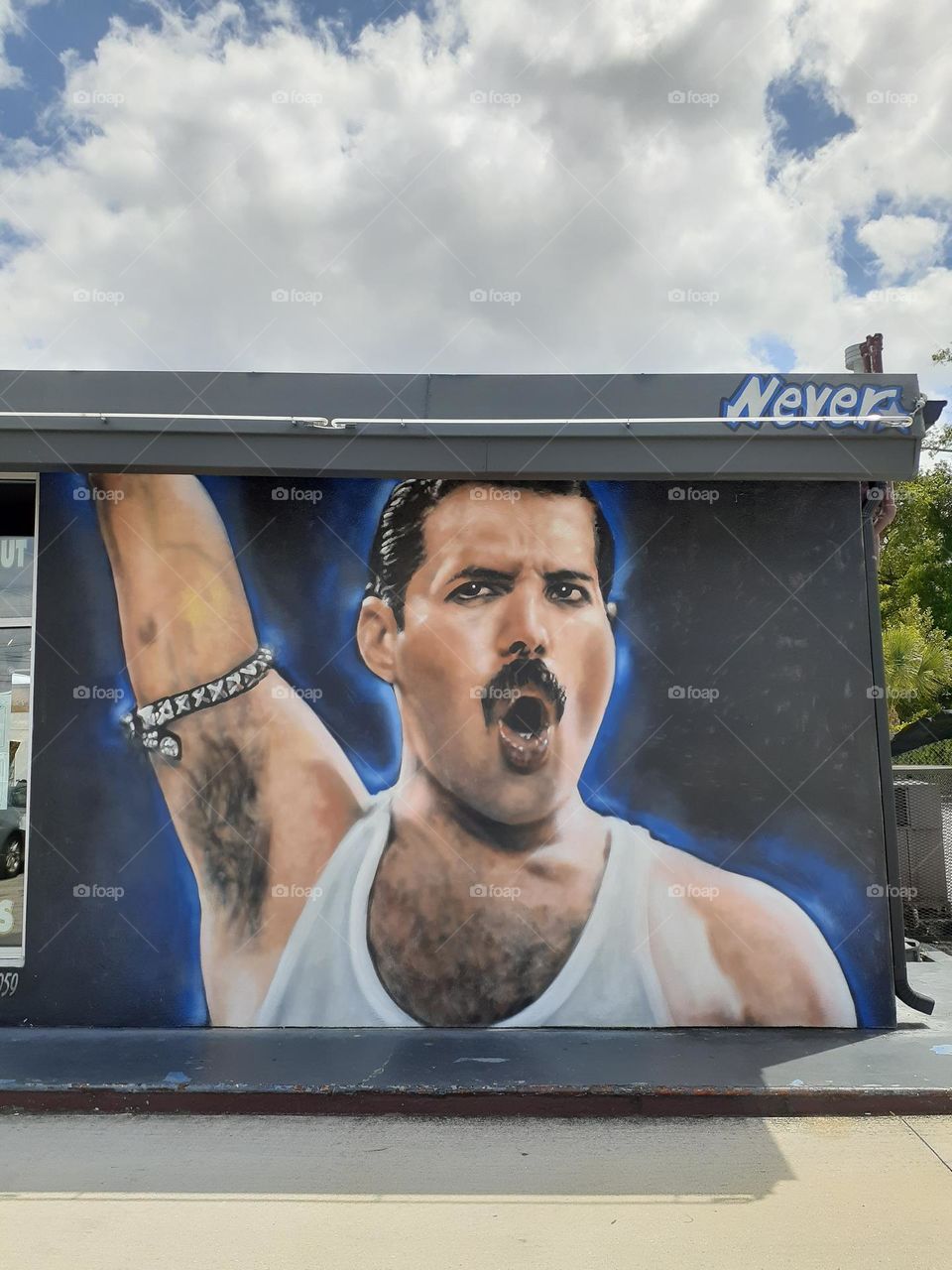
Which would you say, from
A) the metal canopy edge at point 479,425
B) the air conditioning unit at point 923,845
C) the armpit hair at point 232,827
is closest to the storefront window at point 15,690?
the metal canopy edge at point 479,425

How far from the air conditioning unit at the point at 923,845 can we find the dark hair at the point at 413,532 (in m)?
4.46

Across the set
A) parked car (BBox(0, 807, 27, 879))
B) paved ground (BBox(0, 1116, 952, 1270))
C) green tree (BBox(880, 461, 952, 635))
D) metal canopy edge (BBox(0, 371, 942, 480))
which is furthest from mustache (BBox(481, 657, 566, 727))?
green tree (BBox(880, 461, 952, 635))

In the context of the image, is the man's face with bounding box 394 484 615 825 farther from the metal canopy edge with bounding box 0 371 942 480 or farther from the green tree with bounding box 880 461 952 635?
the green tree with bounding box 880 461 952 635

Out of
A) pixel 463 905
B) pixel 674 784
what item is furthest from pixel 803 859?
pixel 463 905

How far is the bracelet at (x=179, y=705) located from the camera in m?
7.14

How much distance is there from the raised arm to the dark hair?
101cm

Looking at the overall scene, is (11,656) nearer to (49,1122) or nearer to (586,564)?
(49,1122)

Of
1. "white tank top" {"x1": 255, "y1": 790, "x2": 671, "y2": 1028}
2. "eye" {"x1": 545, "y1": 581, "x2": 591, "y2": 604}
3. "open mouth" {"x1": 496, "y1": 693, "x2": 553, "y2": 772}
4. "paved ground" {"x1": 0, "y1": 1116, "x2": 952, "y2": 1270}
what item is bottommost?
"paved ground" {"x1": 0, "y1": 1116, "x2": 952, "y2": 1270}

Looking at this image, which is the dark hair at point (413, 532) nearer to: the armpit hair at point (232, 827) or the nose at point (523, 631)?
the nose at point (523, 631)

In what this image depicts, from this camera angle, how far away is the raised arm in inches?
275

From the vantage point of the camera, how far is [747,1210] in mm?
4324

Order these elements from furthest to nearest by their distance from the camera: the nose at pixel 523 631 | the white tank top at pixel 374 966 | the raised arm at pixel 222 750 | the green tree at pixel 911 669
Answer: the green tree at pixel 911 669 < the nose at pixel 523 631 < the raised arm at pixel 222 750 < the white tank top at pixel 374 966

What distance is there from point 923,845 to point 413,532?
584 centimetres

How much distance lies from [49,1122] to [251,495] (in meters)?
4.14
